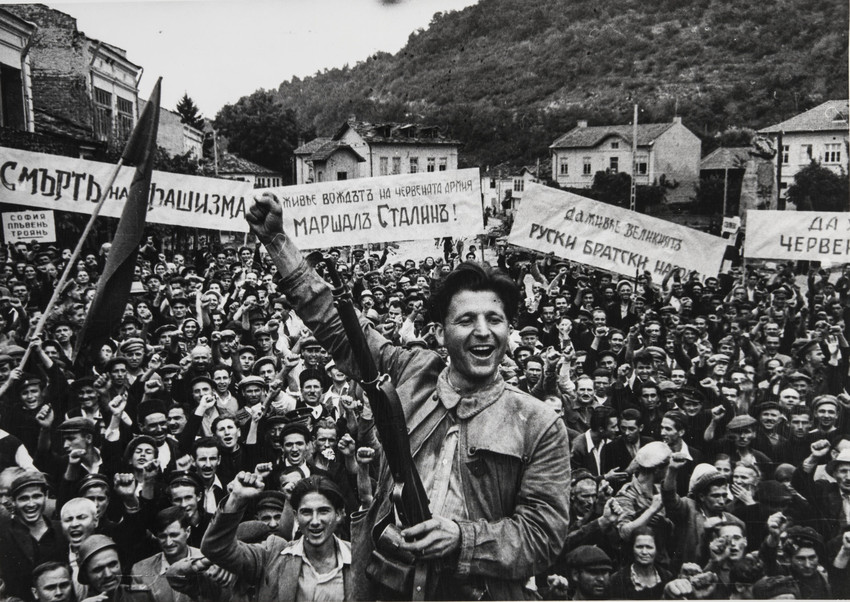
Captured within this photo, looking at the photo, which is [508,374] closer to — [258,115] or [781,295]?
[258,115]

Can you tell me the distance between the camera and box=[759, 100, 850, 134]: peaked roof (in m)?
6.46

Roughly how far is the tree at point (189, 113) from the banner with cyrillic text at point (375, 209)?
113 cm

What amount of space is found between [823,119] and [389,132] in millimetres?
4271

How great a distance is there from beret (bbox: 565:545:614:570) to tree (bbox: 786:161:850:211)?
13.4 ft

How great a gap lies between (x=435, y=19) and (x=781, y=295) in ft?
17.1

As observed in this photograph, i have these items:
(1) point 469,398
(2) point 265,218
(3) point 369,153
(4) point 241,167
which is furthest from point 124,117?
(1) point 469,398

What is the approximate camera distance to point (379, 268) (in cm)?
1136

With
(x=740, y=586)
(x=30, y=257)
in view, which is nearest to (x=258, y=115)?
(x=30, y=257)

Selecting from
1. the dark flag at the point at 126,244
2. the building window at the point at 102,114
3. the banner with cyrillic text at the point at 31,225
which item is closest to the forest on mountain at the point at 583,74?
the building window at the point at 102,114

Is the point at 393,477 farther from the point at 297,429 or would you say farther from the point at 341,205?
the point at 341,205

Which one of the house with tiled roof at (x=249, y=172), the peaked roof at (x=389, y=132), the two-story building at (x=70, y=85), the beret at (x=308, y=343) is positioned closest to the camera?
the beret at (x=308, y=343)

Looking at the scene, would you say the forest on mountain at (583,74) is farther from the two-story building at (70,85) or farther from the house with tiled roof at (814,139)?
the two-story building at (70,85)

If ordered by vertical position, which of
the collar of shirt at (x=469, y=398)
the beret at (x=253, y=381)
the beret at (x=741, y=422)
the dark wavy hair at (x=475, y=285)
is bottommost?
the beret at (x=741, y=422)

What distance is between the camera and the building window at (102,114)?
298 inches
